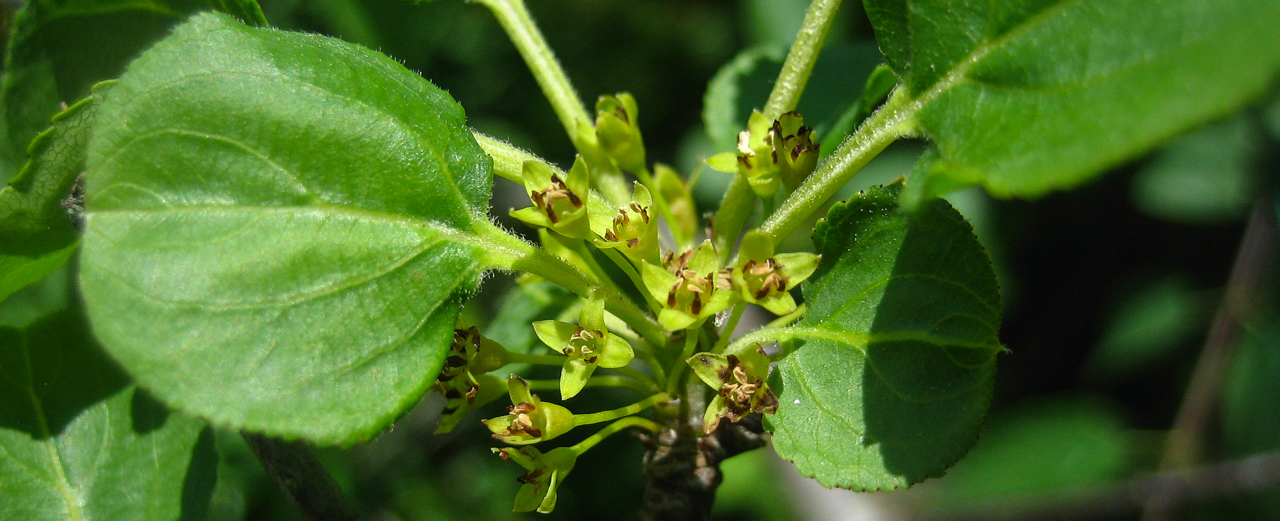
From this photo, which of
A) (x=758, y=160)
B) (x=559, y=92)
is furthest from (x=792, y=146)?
(x=559, y=92)

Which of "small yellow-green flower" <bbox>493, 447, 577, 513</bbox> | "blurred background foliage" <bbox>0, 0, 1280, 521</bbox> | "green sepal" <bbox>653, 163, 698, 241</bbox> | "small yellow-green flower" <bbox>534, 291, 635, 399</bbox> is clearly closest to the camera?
"small yellow-green flower" <bbox>534, 291, 635, 399</bbox>

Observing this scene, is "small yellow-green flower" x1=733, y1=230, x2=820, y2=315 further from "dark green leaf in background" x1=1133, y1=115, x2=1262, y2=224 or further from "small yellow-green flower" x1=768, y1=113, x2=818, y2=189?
"dark green leaf in background" x1=1133, y1=115, x2=1262, y2=224

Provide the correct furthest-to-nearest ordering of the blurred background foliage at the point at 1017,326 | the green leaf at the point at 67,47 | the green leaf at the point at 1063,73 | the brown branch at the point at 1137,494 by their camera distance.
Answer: the brown branch at the point at 1137,494 < the blurred background foliage at the point at 1017,326 < the green leaf at the point at 67,47 < the green leaf at the point at 1063,73

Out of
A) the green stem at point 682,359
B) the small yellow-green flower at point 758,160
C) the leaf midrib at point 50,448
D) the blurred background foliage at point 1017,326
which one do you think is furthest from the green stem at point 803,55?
the leaf midrib at point 50,448

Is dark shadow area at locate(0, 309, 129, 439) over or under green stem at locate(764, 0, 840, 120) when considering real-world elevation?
under

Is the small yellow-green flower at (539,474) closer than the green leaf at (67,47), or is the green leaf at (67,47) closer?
the small yellow-green flower at (539,474)

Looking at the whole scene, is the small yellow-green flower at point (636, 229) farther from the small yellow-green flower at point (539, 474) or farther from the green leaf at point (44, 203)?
the green leaf at point (44, 203)

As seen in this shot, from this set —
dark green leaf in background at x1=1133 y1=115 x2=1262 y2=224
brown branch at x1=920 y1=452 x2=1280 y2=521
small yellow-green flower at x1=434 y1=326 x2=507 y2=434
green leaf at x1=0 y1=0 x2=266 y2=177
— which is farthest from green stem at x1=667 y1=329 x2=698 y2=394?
dark green leaf in background at x1=1133 y1=115 x2=1262 y2=224

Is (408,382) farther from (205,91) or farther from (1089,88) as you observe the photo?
(1089,88)

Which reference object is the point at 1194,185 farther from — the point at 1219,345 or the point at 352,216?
the point at 352,216
